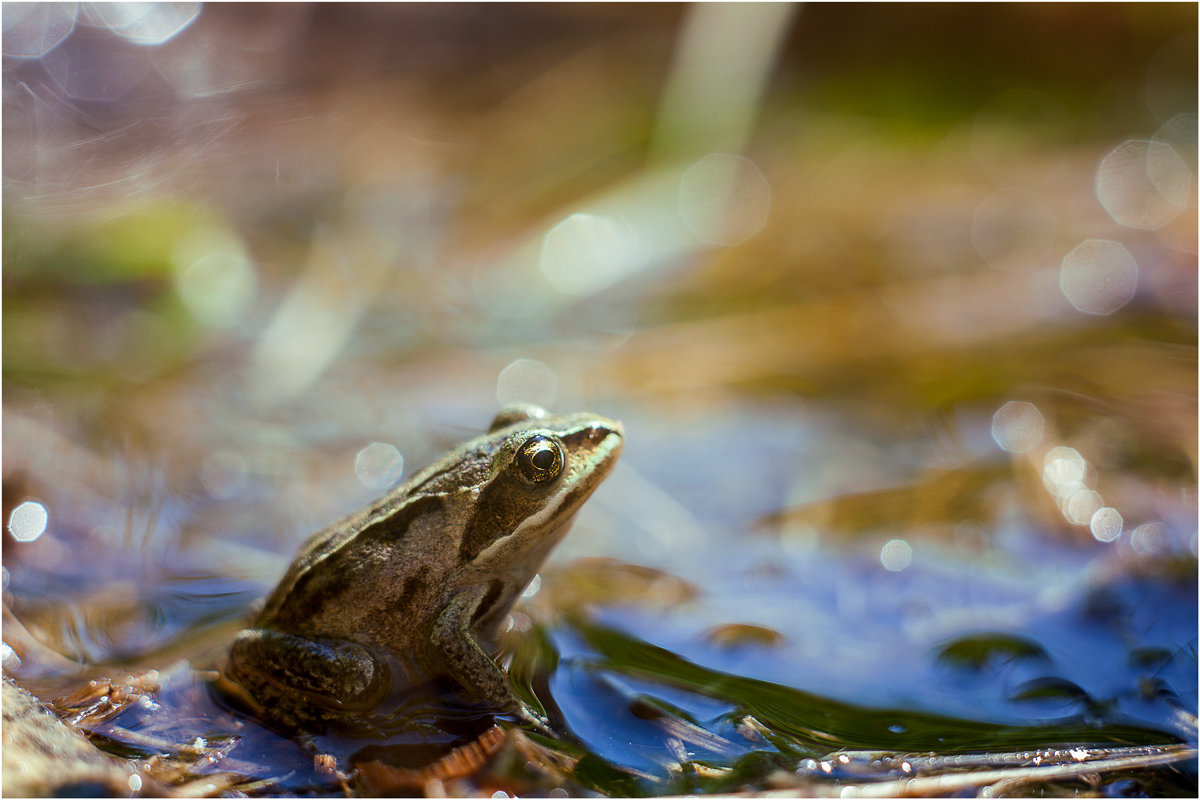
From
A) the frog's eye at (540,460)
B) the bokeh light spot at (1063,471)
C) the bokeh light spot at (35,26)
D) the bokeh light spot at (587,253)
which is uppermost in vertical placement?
the bokeh light spot at (35,26)

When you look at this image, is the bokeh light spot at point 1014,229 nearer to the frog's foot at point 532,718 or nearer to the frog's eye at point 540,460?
the frog's eye at point 540,460

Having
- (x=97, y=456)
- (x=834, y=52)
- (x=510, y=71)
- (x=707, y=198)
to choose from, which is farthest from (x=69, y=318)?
(x=834, y=52)

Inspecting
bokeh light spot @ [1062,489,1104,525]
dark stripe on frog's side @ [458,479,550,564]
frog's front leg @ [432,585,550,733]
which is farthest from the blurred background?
dark stripe on frog's side @ [458,479,550,564]

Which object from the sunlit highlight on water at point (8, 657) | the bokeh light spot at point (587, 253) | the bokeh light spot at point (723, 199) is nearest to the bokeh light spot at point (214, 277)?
the bokeh light spot at point (587, 253)

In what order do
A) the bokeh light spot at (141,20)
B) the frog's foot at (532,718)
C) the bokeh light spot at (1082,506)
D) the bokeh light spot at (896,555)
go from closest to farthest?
the frog's foot at (532,718)
the bokeh light spot at (896,555)
the bokeh light spot at (1082,506)
the bokeh light spot at (141,20)

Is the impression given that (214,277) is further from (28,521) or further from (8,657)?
(8,657)

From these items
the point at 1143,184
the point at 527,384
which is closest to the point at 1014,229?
the point at 1143,184

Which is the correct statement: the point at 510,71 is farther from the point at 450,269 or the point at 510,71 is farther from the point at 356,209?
the point at 450,269
